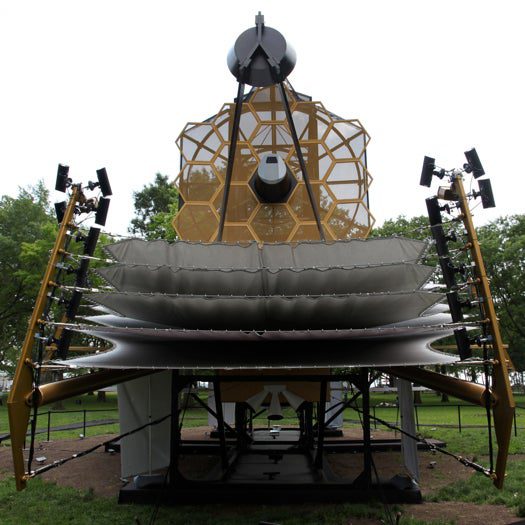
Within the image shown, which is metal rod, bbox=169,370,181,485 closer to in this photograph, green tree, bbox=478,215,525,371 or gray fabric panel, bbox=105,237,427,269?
gray fabric panel, bbox=105,237,427,269

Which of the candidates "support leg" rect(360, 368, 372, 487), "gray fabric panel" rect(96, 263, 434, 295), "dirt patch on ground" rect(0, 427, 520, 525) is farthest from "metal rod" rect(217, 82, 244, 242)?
"dirt patch on ground" rect(0, 427, 520, 525)

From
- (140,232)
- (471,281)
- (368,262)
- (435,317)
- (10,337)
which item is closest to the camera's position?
(471,281)

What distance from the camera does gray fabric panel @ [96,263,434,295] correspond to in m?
7.83

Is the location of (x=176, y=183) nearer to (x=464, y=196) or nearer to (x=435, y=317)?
(x=435, y=317)

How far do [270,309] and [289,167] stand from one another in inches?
259

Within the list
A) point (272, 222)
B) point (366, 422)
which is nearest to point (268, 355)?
point (366, 422)

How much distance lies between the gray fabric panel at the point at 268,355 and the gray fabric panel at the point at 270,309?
32 centimetres

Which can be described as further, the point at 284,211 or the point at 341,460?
the point at 341,460

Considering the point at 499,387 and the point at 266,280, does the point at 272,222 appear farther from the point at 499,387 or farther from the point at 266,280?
the point at 499,387

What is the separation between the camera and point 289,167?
13.5 meters

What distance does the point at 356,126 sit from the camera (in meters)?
14.4

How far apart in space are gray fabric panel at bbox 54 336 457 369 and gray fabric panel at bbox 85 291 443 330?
322 millimetres

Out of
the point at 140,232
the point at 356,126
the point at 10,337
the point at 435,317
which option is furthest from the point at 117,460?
the point at 140,232

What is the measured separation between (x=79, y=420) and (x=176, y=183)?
53.3 ft
